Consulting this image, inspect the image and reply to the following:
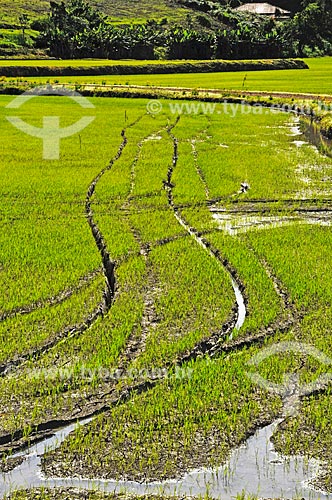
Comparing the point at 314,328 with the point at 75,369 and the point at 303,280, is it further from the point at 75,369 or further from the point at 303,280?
the point at 75,369

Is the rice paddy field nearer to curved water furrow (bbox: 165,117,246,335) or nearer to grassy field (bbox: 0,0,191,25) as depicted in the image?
curved water furrow (bbox: 165,117,246,335)

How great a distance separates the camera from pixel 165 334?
752 cm

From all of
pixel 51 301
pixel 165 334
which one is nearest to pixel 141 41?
pixel 51 301

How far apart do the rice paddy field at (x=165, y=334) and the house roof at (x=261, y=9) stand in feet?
284

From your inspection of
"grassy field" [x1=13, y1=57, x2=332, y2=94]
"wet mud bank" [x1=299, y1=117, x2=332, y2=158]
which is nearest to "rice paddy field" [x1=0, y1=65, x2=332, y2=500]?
"wet mud bank" [x1=299, y1=117, x2=332, y2=158]

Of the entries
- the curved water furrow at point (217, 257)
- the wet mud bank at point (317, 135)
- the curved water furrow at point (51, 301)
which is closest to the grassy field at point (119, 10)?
the wet mud bank at point (317, 135)

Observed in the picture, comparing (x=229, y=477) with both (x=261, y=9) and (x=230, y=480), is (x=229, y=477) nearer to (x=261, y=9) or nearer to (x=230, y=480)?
(x=230, y=480)

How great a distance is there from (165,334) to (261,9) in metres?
97.0

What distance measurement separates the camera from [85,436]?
5703 millimetres

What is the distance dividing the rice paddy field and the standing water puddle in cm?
1

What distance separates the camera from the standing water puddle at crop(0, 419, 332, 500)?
511 centimetres

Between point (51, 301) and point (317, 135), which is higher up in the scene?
point (317, 135)

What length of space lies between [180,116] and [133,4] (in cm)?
6610

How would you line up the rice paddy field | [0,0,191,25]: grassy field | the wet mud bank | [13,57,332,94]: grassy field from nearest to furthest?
the rice paddy field
the wet mud bank
[13,57,332,94]: grassy field
[0,0,191,25]: grassy field
